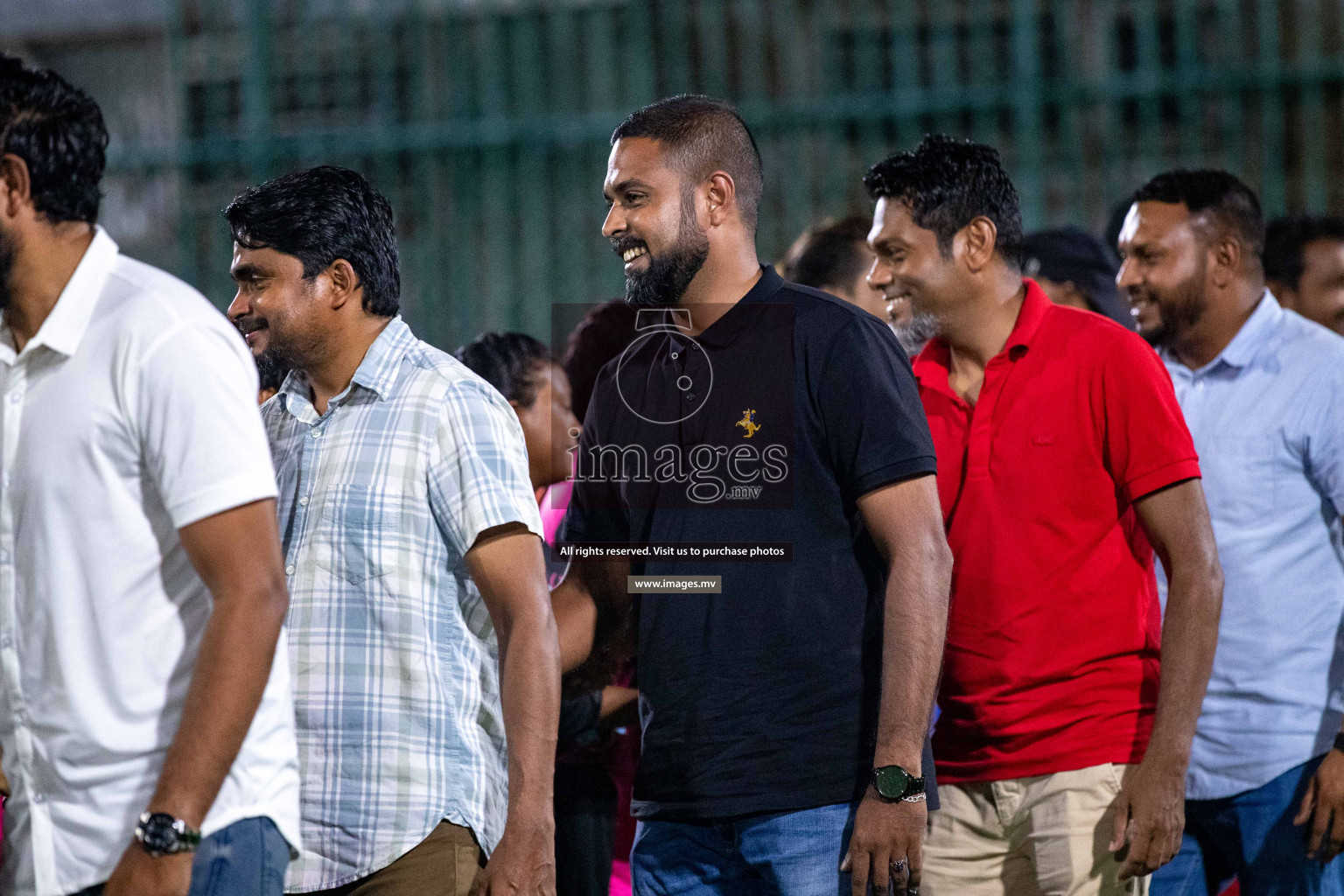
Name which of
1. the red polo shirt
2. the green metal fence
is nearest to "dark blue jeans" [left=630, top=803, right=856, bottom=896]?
the red polo shirt

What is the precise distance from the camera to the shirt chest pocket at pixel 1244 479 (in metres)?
3.30

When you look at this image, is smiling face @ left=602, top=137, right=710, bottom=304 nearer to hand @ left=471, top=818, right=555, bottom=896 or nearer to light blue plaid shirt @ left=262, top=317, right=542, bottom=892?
light blue plaid shirt @ left=262, top=317, right=542, bottom=892

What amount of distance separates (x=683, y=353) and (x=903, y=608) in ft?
2.01

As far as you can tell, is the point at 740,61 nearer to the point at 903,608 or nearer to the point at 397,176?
the point at 397,176

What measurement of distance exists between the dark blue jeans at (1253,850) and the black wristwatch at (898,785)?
119 centimetres

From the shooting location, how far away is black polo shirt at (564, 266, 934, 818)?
2449 mm

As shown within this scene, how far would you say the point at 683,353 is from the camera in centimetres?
268

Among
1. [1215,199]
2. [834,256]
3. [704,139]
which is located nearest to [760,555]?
[704,139]

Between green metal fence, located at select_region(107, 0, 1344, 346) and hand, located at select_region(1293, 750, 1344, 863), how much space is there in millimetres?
4100

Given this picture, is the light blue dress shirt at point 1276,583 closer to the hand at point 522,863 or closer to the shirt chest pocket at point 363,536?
the hand at point 522,863

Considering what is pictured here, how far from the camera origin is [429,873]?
230cm

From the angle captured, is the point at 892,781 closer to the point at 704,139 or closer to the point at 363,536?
the point at 363,536

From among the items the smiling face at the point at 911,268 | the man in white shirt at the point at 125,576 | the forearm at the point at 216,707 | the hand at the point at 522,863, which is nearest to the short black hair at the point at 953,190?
the smiling face at the point at 911,268

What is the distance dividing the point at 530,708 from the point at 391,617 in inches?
10.1
